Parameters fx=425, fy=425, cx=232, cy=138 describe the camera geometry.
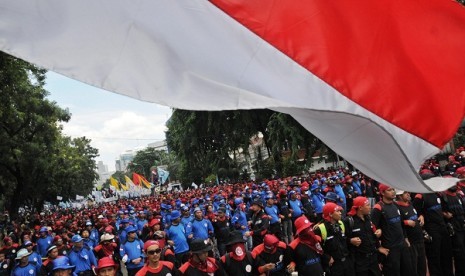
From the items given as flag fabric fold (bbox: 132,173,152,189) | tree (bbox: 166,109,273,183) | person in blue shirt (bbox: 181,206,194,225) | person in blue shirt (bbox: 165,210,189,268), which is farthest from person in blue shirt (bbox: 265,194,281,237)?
flag fabric fold (bbox: 132,173,152,189)

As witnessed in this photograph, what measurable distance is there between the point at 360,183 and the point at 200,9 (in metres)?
14.8

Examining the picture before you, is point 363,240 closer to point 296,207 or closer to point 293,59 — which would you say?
point 293,59

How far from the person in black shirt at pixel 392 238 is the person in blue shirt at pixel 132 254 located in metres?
4.96

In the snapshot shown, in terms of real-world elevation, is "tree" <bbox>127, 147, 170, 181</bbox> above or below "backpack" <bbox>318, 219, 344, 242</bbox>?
above

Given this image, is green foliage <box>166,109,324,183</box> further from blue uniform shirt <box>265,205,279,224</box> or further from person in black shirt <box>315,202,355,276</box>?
person in black shirt <box>315,202,355,276</box>

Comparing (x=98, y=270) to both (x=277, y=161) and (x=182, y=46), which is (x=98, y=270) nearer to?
(x=182, y=46)

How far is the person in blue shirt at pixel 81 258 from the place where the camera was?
29.8 ft

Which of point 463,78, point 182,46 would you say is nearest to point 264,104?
point 182,46

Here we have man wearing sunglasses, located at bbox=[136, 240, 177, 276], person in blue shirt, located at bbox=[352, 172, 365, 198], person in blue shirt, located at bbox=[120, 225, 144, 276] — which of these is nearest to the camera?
man wearing sunglasses, located at bbox=[136, 240, 177, 276]


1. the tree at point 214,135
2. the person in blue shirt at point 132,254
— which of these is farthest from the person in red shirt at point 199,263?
the tree at point 214,135

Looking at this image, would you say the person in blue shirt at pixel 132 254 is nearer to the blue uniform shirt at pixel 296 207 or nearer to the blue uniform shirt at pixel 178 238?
the blue uniform shirt at pixel 178 238

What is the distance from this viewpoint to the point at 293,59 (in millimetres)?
2984

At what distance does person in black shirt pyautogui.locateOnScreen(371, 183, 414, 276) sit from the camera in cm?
665

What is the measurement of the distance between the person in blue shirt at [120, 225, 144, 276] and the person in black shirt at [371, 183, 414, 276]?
4958 millimetres
